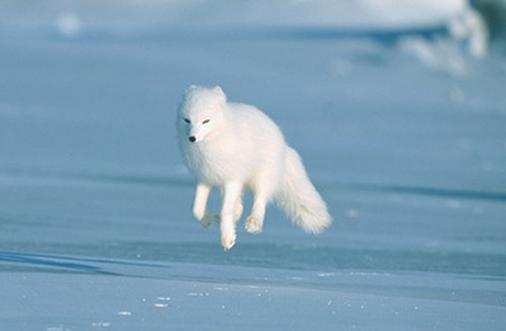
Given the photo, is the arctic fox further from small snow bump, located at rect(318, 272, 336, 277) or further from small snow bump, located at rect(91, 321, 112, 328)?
small snow bump, located at rect(91, 321, 112, 328)

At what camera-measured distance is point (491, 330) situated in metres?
4.82

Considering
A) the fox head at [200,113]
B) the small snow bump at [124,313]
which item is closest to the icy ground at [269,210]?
the small snow bump at [124,313]

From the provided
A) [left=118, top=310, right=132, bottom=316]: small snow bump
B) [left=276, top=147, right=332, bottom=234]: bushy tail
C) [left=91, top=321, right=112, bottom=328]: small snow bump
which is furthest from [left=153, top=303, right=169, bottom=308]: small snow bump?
[left=276, top=147, right=332, bottom=234]: bushy tail

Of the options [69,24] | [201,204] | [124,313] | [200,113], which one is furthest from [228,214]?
[69,24]

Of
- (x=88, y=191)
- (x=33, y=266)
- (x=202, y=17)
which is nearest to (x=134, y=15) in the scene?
(x=202, y=17)

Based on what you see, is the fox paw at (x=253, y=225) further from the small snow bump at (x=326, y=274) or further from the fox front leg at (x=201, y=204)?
the small snow bump at (x=326, y=274)

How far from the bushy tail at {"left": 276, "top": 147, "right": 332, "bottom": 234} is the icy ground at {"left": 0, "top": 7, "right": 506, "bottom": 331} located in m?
0.22

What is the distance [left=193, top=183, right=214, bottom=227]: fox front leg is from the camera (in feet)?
19.5

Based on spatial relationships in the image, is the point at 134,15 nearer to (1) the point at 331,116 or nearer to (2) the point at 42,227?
(1) the point at 331,116

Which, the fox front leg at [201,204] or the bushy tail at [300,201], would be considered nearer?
the fox front leg at [201,204]

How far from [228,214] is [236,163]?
0.78ft

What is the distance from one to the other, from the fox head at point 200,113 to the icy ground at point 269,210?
0.65 metres

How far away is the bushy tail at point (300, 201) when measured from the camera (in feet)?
21.6

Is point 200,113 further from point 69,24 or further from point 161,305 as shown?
point 69,24
